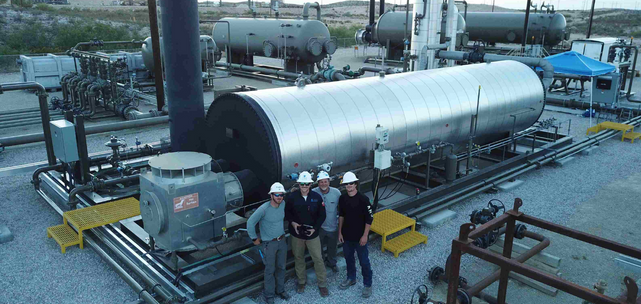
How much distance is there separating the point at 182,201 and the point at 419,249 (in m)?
4.12

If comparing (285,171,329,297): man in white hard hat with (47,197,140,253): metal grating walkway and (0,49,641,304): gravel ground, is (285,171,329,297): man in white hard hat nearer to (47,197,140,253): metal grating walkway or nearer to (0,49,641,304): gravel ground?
(0,49,641,304): gravel ground

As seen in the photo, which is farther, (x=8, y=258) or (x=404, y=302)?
(x=8, y=258)

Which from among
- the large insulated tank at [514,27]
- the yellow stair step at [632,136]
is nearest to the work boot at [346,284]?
the yellow stair step at [632,136]

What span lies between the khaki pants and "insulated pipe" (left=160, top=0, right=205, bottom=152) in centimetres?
351

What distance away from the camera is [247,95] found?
824cm

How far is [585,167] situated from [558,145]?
1130 mm

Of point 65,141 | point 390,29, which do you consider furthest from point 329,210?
point 390,29

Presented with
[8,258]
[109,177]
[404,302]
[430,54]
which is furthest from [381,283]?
[430,54]

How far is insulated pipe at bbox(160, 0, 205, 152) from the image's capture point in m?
8.41

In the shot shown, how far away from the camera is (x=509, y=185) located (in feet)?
36.8

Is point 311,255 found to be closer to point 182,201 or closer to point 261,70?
point 182,201

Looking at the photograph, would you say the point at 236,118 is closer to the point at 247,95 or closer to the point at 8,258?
the point at 247,95

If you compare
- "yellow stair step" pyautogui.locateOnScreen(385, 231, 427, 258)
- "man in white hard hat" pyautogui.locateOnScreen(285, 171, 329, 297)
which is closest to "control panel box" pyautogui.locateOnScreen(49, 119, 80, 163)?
"man in white hard hat" pyautogui.locateOnScreen(285, 171, 329, 297)

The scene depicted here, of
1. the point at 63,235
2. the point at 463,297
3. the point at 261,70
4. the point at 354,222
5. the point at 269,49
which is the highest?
the point at 269,49
